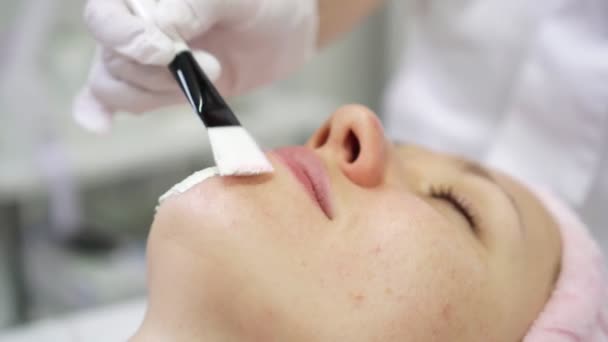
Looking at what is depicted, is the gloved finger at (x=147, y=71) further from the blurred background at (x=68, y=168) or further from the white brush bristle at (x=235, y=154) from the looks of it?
the blurred background at (x=68, y=168)

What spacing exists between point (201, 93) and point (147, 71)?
14 centimetres

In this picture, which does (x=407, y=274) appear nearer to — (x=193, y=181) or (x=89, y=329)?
(x=193, y=181)

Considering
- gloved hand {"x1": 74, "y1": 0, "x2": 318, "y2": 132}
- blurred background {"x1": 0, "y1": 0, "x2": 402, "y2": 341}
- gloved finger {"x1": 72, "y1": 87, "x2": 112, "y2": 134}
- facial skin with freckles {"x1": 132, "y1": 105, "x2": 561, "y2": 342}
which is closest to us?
facial skin with freckles {"x1": 132, "y1": 105, "x2": 561, "y2": 342}

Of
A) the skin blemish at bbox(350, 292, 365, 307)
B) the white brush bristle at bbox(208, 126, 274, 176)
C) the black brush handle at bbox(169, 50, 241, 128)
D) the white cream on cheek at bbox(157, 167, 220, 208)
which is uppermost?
the black brush handle at bbox(169, 50, 241, 128)

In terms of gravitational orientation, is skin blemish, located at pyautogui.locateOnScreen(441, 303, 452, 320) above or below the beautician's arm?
below

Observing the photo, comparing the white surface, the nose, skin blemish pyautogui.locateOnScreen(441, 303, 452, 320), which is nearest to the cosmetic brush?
the nose

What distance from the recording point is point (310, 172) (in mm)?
683

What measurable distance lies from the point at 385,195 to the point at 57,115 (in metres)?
1.30

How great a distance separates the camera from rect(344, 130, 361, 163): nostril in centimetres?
73

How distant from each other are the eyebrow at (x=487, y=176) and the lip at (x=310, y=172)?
0.22 m

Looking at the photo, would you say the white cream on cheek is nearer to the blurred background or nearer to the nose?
the nose

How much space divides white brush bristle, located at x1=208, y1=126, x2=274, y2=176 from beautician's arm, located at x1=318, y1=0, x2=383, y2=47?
43cm

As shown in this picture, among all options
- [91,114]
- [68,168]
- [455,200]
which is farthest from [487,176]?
[68,168]

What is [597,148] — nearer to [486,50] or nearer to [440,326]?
[486,50]
